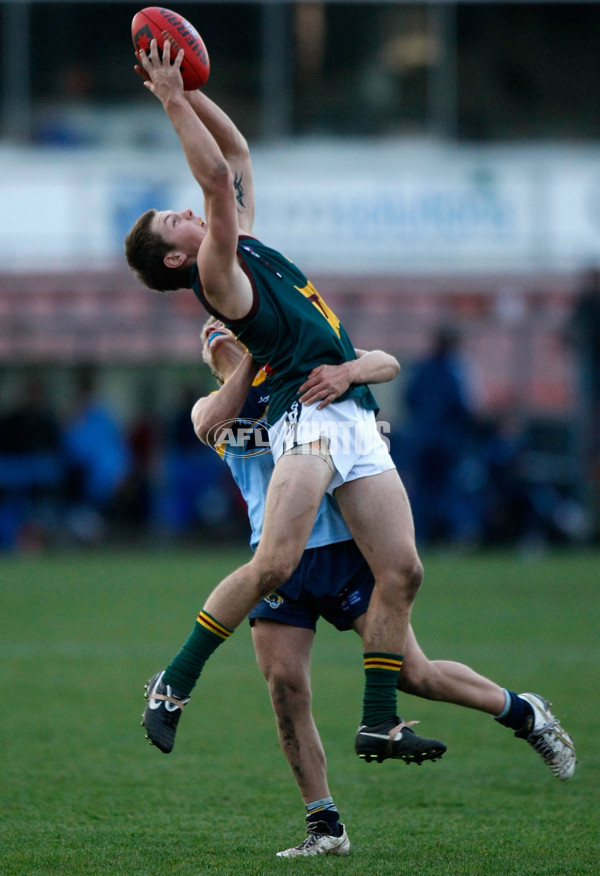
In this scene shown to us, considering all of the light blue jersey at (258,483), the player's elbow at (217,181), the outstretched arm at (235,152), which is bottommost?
the light blue jersey at (258,483)

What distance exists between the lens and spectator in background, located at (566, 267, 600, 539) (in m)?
14.4

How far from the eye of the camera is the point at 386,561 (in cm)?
447

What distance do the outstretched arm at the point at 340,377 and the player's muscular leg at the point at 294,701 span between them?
871 millimetres

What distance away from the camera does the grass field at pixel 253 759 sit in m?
4.48

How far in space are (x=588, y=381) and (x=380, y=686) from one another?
1103 cm

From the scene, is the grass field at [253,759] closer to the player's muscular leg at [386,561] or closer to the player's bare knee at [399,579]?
the player's muscular leg at [386,561]

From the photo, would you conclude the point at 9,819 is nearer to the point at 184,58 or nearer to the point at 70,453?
the point at 184,58

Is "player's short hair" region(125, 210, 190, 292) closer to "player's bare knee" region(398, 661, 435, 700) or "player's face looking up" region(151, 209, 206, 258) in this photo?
"player's face looking up" region(151, 209, 206, 258)

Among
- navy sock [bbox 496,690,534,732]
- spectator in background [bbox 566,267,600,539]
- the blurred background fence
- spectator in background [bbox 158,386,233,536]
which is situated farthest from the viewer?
spectator in background [bbox 158,386,233,536]

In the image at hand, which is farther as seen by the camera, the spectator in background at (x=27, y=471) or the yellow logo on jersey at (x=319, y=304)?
the spectator in background at (x=27, y=471)

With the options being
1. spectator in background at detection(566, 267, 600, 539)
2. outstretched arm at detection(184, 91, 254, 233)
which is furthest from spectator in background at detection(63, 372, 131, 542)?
outstretched arm at detection(184, 91, 254, 233)

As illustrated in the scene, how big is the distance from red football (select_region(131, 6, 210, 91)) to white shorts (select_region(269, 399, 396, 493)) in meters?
1.27

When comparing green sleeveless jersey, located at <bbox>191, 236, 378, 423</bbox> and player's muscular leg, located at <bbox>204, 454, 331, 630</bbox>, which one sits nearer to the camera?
player's muscular leg, located at <bbox>204, 454, 331, 630</bbox>

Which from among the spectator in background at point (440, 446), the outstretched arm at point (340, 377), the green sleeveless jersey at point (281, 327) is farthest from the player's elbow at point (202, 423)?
the spectator in background at point (440, 446)
